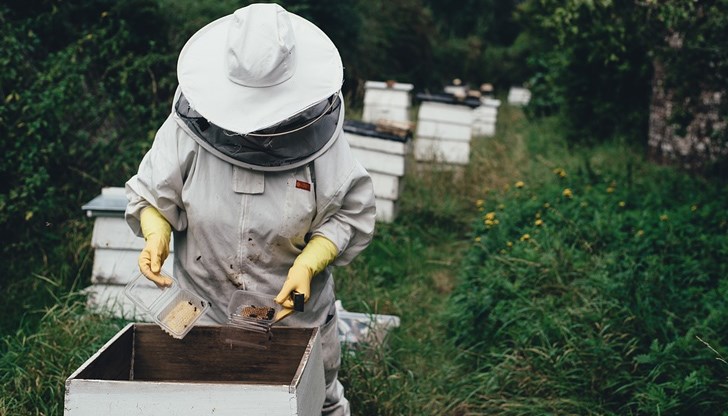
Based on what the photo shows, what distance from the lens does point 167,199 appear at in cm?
260

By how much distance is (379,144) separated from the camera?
621cm

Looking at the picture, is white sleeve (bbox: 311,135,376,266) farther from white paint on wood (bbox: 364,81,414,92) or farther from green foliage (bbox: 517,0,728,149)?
white paint on wood (bbox: 364,81,414,92)

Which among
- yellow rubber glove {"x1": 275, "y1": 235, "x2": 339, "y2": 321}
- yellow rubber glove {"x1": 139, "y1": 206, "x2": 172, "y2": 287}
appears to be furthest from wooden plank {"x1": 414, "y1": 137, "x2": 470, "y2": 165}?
yellow rubber glove {"x1": 139, "y1": 206, "x2": 172, "y2": 287}

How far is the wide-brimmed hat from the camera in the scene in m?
2.37

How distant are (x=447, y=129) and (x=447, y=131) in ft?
0.06

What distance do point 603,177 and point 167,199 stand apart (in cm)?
452

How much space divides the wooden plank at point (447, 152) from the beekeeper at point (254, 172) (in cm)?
481

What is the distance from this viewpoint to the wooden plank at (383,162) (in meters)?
6.11

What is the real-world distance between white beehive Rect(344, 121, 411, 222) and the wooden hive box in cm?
369

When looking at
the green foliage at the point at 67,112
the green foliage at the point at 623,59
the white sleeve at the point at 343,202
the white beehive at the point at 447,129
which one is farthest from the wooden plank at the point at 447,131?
the white sleeve at the point at 343,202

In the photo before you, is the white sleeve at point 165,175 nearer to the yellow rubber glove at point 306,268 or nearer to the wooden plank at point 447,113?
the yellow rubber glove at point 306,268

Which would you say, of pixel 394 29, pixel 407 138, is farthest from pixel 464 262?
pixel 394 29

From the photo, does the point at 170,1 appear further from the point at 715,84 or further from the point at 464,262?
the point at 715,84

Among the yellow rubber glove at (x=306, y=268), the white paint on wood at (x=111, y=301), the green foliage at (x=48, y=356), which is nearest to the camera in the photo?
the yellow rubber glove at (x=306, y=268)
